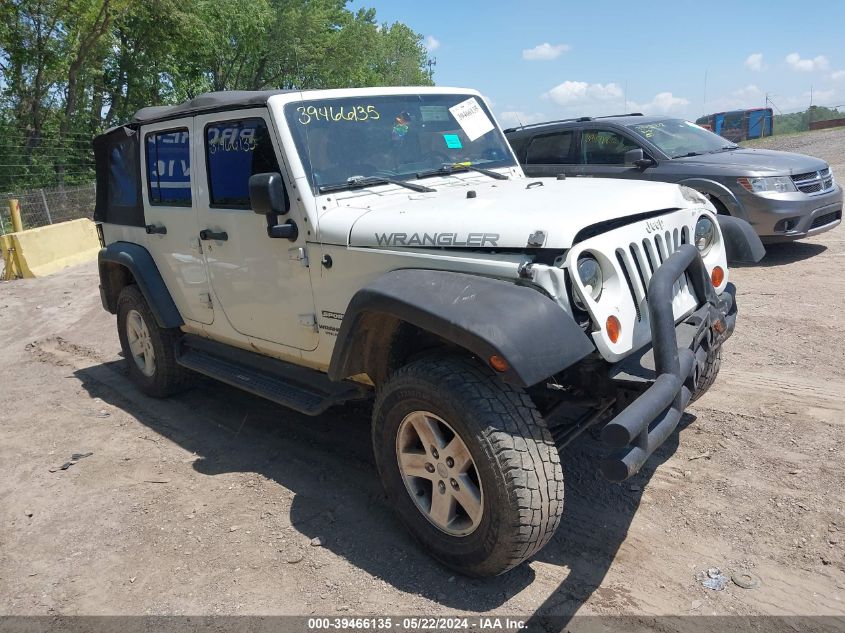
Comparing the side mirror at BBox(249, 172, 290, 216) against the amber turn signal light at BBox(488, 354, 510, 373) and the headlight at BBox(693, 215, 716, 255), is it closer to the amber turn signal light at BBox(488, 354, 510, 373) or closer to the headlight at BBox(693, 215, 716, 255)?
the amber turn signal light at BBox(488, 354, 510, 373)

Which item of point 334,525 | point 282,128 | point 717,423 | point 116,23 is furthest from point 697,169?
point 116,23

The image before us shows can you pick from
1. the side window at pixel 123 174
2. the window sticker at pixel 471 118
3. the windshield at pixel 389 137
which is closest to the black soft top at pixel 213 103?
the windshield at pixel 389 137

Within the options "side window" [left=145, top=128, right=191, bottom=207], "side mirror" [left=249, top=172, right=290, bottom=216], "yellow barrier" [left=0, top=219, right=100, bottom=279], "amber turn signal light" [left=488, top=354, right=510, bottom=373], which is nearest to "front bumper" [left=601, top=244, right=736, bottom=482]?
"amber turn signal light" [left=488, top=354, right=510, bottom=373]

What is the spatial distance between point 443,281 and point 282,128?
1442 millimetres

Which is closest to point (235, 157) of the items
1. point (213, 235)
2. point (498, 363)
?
point (213, 235)

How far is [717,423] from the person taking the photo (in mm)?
4270

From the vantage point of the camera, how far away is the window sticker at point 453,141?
169 inches

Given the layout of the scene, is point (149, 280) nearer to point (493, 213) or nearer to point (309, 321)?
point (309, 321)

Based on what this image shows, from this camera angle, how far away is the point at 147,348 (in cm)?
553

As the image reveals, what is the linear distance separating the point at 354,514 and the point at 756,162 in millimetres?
6976

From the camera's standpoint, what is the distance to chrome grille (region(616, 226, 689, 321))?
9.81 feet

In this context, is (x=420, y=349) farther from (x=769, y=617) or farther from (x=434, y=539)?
(x=769, y=617)

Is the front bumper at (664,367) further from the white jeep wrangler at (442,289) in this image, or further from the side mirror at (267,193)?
the side mirror at (267,193)

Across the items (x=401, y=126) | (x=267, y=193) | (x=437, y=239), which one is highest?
(x=401, y=126)
